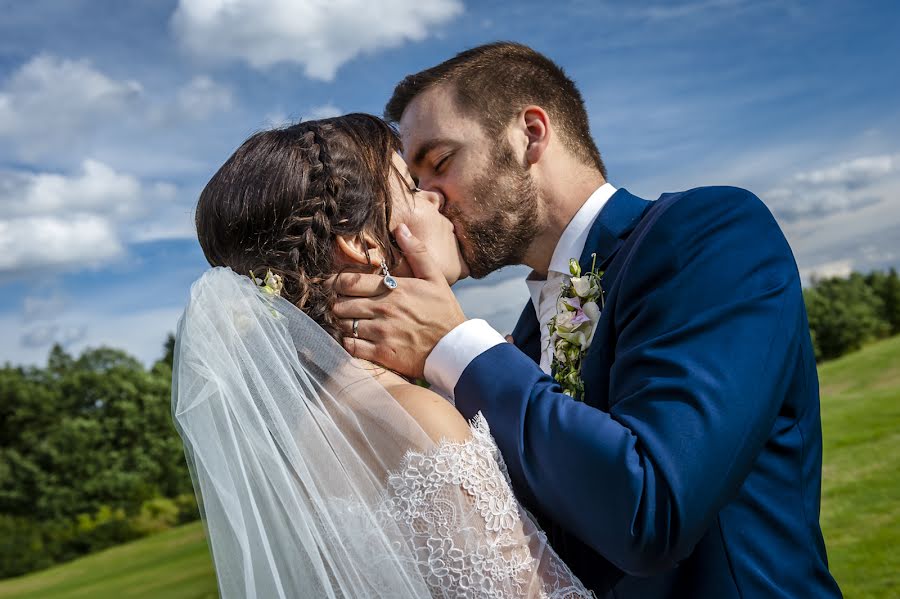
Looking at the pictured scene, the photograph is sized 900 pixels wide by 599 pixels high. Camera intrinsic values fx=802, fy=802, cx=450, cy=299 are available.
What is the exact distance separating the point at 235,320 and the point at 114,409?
150ft

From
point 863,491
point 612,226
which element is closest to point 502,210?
point 612,226

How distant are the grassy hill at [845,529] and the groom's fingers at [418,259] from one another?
752 cm

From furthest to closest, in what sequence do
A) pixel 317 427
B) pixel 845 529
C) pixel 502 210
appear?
pixel 845 529
pixel 502 210
pixel 317 427

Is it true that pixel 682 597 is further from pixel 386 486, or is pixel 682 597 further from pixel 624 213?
pixel 624 213

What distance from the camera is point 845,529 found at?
35.3ft

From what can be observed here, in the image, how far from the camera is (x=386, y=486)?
2590 millimetres

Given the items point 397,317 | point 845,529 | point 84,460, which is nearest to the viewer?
point 397,317

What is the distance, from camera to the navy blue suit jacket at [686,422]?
2262 millimetres

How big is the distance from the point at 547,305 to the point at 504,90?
124 centimetres

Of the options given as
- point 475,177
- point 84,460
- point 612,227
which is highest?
point 475,177

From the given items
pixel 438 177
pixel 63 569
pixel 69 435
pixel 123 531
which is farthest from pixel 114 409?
pixel 438 177

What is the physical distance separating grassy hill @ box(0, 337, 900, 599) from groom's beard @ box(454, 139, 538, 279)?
6.59m

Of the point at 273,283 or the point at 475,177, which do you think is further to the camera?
the point at 475,177

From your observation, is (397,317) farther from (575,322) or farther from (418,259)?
(575,322)
